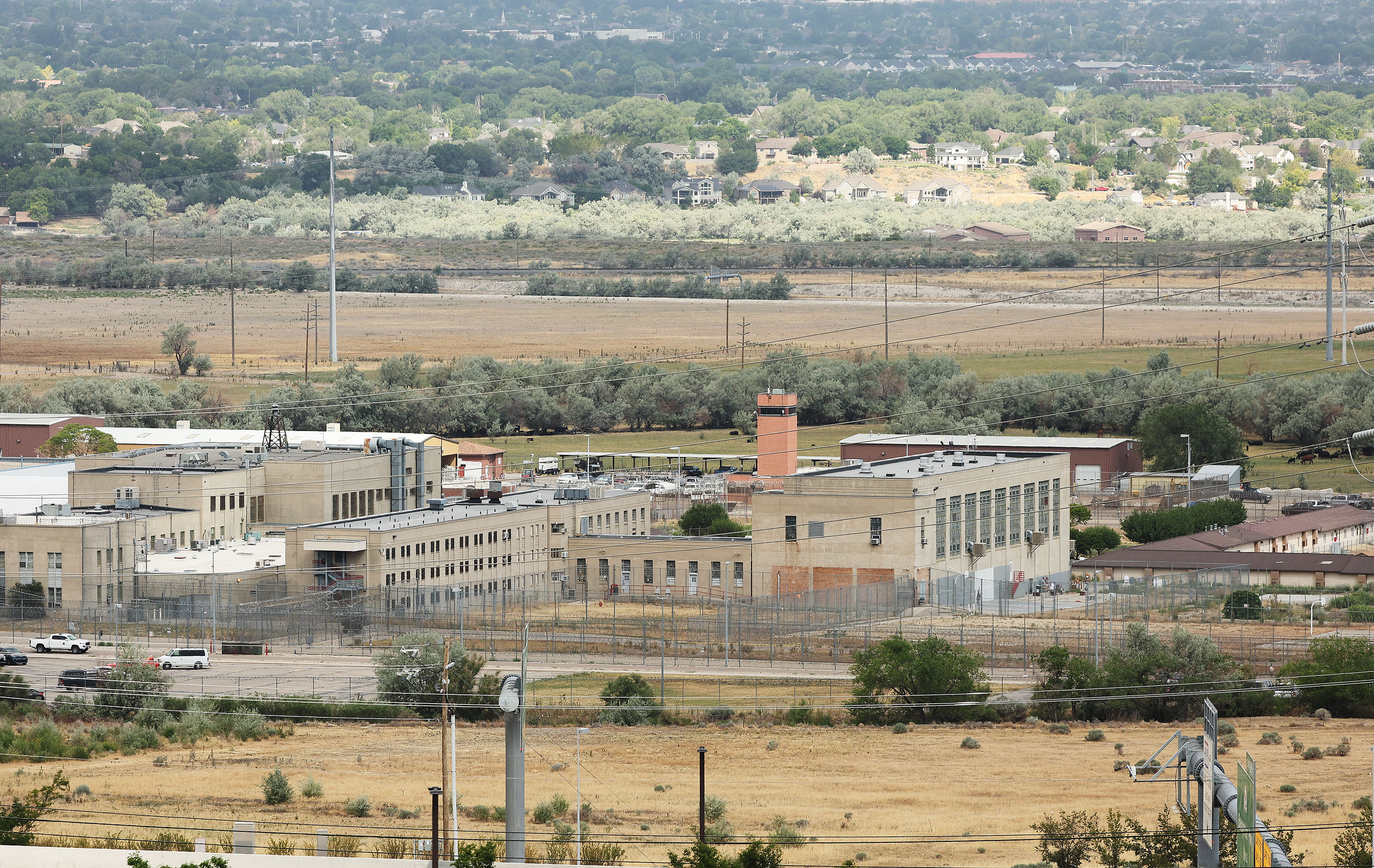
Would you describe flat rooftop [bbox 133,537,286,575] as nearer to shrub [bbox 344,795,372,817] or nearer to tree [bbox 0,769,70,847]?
shrub [bbox 344,795,372,817]

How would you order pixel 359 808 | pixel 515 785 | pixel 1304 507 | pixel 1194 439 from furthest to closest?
pixel 1194 439 < pixel 1304 507 < pixel 359 808 < pixel 515 785

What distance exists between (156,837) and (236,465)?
108 ft

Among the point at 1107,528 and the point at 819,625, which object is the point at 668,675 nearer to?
the point at 819,625

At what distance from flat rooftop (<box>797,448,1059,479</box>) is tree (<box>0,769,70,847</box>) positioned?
28.3m

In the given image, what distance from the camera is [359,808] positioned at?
1447 inches

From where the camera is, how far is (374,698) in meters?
45.9

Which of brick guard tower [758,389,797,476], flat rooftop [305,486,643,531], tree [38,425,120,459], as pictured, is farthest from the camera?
tree [38,425,120,459]

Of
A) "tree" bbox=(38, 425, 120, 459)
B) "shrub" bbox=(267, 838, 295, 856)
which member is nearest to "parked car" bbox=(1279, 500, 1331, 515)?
"tree" bbox=(38, 425, 120, 459)

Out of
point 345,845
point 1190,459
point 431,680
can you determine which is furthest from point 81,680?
point 1190,459

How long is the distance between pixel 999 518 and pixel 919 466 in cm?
289

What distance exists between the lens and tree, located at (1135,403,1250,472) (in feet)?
260

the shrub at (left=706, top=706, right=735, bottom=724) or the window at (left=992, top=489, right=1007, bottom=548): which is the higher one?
the window at (left=992, top=489, right=1007, bottom=548)

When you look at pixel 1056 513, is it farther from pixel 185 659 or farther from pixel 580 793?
pixel 580 793

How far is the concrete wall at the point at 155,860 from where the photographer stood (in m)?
29.0
